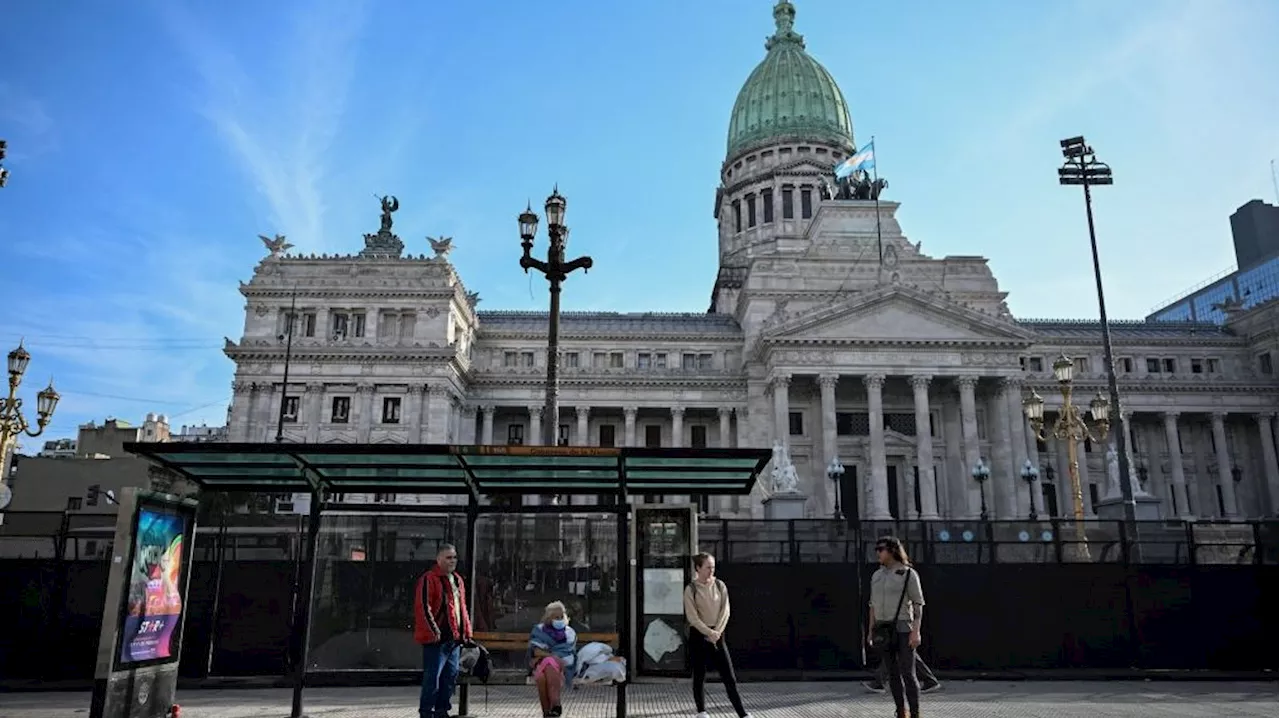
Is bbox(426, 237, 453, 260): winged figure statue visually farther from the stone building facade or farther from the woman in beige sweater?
the woman in beige sweater

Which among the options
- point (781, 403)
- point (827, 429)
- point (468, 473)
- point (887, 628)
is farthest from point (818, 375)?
point (887, 628)

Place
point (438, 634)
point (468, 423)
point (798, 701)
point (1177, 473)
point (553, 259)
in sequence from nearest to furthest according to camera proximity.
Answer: point (438, 634) → point (798, 701) → point (553, 259) → point (468, 423) → point (1177, 473)

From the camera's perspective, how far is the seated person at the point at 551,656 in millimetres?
11508

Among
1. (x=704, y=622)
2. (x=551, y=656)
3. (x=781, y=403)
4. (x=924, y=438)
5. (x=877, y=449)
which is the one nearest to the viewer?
(x=704, y=622)

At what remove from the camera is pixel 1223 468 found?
61.9 m

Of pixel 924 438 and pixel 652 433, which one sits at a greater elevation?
pixel 652 433

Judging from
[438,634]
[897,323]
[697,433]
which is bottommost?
[438,634]

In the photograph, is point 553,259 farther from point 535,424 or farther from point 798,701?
point 535,424

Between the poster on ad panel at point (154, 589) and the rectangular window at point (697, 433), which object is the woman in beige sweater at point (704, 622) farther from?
the rectangular window at point (697, 433)

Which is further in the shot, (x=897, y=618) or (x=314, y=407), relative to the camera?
(x=314, y=407)

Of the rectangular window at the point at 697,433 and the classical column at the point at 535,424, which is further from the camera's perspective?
the rectangular window at the point at 697,433

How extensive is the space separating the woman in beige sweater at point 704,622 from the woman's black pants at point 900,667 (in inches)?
78.8

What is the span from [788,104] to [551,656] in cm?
8196

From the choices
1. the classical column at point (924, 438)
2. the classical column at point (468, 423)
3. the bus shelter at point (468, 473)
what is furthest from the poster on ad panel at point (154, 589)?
the classical column at point (468, 423)
